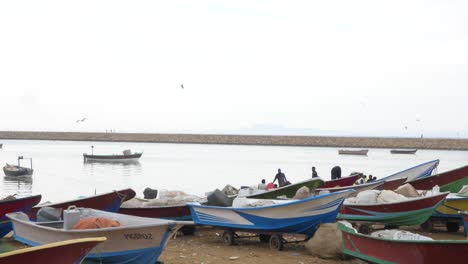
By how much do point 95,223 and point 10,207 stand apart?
438 centimetres

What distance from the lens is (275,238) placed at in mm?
12492

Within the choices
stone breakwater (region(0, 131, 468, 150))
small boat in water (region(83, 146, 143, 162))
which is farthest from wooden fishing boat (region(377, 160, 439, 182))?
stone breakwater (region(0, 131, 468, 150))

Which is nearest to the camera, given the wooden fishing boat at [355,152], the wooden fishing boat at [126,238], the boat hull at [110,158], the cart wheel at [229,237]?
the wooden fishing boat at [126,238]

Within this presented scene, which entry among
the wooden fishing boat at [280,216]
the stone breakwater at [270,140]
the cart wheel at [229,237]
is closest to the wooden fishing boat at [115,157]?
the cart wheel at [229,237]

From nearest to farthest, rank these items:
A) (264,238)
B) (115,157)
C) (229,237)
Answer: (229,237), (264,238), (115,157)

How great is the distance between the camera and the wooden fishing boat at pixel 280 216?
1173 cm

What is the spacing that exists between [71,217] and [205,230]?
539 centimetres

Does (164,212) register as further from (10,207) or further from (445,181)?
(445,181)

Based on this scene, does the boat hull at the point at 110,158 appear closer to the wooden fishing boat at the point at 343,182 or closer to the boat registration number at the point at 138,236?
the wooden fishing boat at the point at 343,182

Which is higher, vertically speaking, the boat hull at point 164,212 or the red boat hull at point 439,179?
the red boat hull at point 439,179

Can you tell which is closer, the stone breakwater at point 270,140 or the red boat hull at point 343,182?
the red boat hull at point 343,182

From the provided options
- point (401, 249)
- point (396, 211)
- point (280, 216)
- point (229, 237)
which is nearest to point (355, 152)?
point (396, 211)

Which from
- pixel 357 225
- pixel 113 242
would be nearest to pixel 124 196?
pixel 113 242

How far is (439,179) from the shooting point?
57.9 ft
